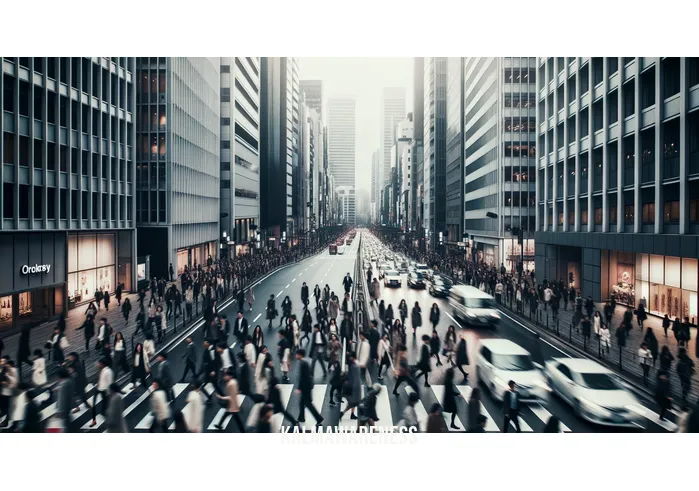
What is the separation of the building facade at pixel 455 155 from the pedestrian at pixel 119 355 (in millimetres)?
61022

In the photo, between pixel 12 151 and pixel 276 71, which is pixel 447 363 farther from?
pixel 276 71

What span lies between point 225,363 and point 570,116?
29.8m

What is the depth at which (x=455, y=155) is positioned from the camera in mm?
78938

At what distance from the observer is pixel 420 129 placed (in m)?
145

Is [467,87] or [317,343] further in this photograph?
[467,87]

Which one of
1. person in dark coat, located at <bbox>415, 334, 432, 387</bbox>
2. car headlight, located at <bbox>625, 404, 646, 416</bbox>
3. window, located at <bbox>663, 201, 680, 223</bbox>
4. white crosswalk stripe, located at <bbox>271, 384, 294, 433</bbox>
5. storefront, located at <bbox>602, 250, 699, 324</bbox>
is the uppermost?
window, located at <bbox>663, 201, 680, 223</bbox>

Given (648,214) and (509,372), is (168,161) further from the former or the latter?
(509,372)

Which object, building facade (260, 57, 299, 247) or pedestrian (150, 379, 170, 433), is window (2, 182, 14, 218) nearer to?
pedestrian (150, 379, 170, 433)

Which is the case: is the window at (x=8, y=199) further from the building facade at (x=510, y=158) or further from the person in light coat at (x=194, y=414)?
the building facade at (x=510, y=158)

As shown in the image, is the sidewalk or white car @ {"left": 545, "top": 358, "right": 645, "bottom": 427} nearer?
white car @ {"left": 545, "top": 358, "right": 645, "bottom": 427}

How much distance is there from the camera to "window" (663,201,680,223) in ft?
71.9

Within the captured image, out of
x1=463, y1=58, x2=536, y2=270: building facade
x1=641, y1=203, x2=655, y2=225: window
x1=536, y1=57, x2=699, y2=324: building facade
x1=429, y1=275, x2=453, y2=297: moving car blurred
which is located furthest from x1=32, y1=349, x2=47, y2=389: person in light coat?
x1=463, y1=58, x2=536, y2=270: building facade

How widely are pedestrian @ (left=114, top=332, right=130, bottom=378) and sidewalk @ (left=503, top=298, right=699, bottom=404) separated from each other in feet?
51.4

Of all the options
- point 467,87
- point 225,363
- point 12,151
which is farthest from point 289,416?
point 467,87
